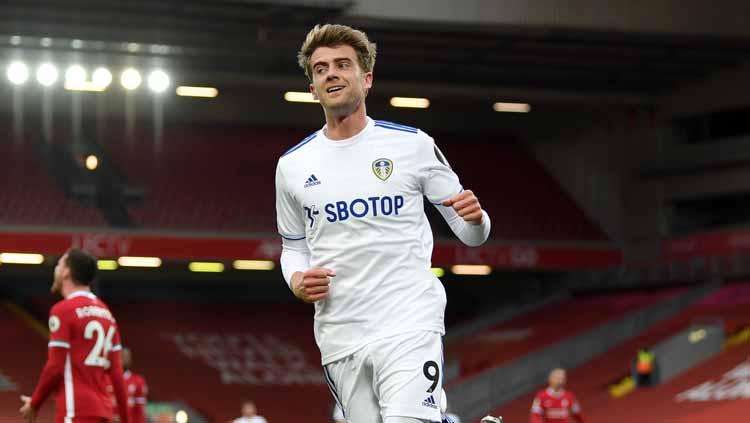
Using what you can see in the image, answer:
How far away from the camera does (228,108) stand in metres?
34.4

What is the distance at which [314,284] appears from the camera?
4617 mm

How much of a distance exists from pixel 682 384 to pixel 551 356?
15.4 feet

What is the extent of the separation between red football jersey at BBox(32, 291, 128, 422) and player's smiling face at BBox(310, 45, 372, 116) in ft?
12.2

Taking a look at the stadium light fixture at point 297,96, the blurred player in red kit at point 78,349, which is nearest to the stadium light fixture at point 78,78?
the stadium light fixture at point 297,96

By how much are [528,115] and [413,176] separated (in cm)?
3124

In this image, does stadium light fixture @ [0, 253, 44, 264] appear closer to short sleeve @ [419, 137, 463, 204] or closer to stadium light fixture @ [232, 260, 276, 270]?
stadium light fixture @ [232, 260, 276, 270]

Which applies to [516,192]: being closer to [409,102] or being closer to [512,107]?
[512,107]

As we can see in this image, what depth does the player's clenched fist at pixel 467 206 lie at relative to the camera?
4.61 meters

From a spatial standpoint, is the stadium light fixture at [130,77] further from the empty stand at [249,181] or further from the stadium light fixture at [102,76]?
the empty stand at [249,181]

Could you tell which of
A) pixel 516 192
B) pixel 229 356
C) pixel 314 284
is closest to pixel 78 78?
pixel 229 356

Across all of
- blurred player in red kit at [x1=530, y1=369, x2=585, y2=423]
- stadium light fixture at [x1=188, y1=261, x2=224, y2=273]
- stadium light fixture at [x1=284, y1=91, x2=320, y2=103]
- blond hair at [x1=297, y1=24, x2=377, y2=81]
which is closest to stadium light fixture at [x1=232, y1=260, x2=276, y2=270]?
stadium light fixture at [x1=188, y1=261, x2=224, y2=273]

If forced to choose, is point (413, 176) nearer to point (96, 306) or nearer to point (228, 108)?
point (96, 306)

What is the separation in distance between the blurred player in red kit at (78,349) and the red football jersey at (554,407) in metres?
11.8

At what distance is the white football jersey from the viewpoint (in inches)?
186
